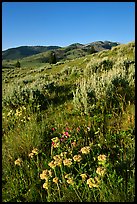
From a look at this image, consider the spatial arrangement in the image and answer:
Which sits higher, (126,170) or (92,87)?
(92,87)

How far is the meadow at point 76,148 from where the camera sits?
10.0ft

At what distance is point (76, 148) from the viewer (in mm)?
4109

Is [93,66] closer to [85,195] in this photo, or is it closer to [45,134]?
[45,134]

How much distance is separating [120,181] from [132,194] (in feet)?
0.63

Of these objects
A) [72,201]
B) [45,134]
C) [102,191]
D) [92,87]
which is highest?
[92,87]

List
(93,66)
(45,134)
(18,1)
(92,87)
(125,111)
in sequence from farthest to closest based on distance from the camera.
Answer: (93,66) < (92,87) < (125,111) < (45,134) < (18,1)

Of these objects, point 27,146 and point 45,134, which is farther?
point 45,134

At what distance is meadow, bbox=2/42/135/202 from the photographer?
121 inches

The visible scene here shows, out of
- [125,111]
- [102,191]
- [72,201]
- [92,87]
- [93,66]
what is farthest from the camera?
[93,66]

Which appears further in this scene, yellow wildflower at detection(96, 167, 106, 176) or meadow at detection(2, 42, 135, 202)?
meadow at detection(2, 42, 135, 202)

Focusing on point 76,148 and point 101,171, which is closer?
point 101,171

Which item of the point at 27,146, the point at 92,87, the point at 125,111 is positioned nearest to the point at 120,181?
the point at 27,146

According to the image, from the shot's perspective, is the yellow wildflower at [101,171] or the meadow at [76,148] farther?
the meadow at [76,148]

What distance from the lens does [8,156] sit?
168 inches
